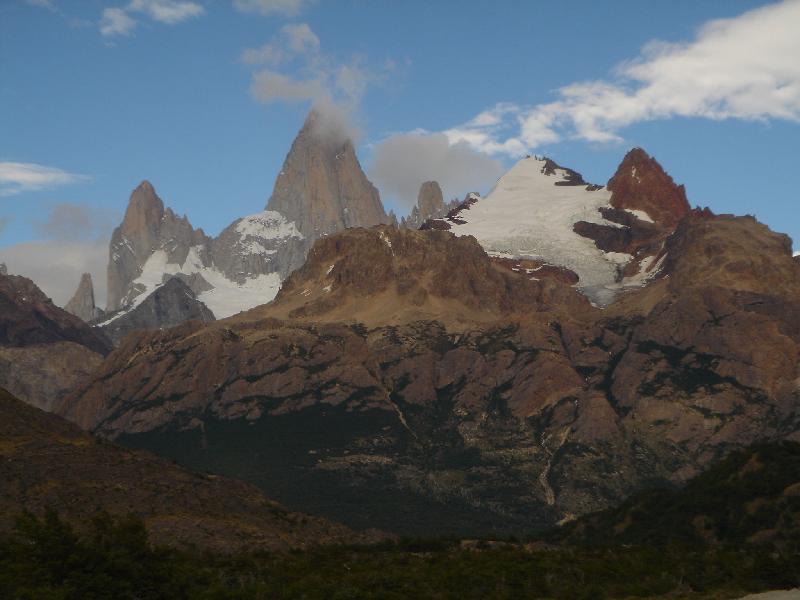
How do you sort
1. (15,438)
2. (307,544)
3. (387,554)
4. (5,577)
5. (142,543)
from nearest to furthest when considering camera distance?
(5,577)
(142,543)
(387,554)
(307,544)
(15,438)

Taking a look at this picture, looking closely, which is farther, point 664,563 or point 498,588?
point 664,563

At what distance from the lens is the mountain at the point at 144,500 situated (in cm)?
17350

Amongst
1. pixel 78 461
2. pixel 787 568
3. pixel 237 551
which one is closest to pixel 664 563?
pixel 787 568

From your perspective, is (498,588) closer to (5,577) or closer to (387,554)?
(387,554)

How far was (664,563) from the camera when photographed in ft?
498

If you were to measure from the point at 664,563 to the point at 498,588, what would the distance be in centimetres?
2767

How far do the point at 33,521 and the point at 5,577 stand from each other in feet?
34.6

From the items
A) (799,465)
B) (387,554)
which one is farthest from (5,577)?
(799,465)

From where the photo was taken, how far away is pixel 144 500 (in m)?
183

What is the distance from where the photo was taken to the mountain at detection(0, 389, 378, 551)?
569ft

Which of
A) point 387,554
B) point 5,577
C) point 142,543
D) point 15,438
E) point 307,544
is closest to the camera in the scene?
point 5,577

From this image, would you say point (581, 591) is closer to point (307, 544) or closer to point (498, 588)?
point (498, 588)

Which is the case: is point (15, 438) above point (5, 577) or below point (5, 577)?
above

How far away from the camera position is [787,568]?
5256 inches
